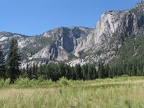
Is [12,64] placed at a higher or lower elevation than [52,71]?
higher

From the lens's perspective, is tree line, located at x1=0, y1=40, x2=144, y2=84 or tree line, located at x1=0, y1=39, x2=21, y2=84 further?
tree line, located at x1=0, y1=40, x2=144, y2=84

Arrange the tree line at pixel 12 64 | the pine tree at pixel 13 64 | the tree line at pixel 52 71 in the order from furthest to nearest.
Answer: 1. the tree line at pixel 52 71
2. the pine tree at pixel 13 64
3. the tree line at pixel 12 64

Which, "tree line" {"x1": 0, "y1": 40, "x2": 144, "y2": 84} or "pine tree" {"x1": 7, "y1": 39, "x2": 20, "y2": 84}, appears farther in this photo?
"tree line" {"x1": 0, "y1": 40, "x2": 144, "y2": 84}

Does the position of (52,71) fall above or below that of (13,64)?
below

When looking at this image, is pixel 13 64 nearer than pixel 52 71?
Yes

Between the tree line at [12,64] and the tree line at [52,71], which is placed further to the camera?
the tree line at [52,71]

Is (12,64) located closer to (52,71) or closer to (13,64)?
(13,64)

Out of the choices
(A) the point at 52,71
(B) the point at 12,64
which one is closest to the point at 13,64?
(B) the point at 12,64

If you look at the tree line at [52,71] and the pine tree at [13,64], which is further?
the tree line at [52,71]

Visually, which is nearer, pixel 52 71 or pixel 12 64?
pixel 12 64

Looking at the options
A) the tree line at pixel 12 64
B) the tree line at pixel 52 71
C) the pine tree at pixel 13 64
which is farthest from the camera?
the tree line at pixel 52 71

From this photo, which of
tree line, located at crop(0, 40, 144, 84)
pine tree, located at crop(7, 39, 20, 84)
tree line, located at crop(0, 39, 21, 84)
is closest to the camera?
tree line, located at crop(0, 39, 21, 84)

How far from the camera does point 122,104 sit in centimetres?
800

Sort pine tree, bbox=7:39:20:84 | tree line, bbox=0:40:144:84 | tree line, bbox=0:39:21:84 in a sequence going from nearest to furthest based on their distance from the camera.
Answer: tree line, bbox=0:39:21:84 → pine tree, bbox=7:39:20:84 → tree line, bbox=0:40:144:84
